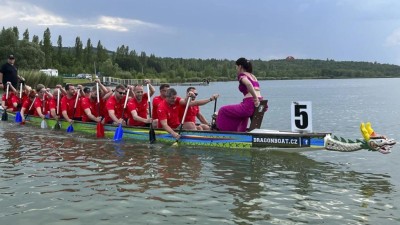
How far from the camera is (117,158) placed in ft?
37.3

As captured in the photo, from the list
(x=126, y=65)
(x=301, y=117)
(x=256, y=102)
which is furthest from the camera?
(x=126, y=65)

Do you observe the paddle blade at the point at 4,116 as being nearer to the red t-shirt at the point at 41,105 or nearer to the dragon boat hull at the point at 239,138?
the red t-shirt at the point at 41,105

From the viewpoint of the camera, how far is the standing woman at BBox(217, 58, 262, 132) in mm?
11047

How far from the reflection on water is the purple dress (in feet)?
2.64

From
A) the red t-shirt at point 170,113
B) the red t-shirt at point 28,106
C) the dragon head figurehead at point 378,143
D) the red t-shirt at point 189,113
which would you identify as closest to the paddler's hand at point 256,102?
the red t-shirt at point 189,113

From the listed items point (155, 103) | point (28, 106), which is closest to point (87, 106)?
point (155, 103)

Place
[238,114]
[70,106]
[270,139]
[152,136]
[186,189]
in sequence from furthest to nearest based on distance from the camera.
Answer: [70,106] < [152,136] < [238,114] < [270,139] < [186,189]

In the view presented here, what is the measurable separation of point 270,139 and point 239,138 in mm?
886

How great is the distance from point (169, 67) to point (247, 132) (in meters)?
168

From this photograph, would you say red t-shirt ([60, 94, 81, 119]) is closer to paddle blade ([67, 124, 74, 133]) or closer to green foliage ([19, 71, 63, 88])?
paddle blade ([67, 124, 74, 133])

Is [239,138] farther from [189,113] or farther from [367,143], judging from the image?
[367,143]

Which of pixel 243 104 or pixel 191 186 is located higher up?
pixel 243 104

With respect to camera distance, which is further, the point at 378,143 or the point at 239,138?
the point at 239,138

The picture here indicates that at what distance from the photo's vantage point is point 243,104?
11438 mm
